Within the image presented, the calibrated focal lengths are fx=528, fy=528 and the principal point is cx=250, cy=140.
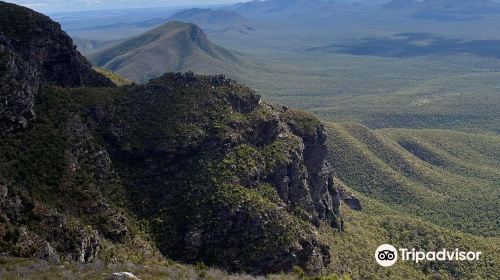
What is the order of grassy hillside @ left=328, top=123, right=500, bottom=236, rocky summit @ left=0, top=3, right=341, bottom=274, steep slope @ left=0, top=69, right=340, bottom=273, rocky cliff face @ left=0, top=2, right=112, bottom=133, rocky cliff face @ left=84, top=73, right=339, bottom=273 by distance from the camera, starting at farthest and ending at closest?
grassy hillside @ left=328, top=123, right=500, bottom=236 < rocky cliff face @ left=84, top=73, right=339, bottom=273 < rocky cliff face @ left=0, top=2, right=112, bottom=133 < rocky summit @ left=0, top=3, right=341, bottom=274 < steep slope @ left=0, top=69, right=340, bottom=273

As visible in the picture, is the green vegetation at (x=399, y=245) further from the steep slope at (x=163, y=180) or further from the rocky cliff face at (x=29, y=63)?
the rocky cliff face at (x=29, y=63)

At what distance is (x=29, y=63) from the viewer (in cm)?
7469

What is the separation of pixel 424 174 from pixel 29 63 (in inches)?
4951

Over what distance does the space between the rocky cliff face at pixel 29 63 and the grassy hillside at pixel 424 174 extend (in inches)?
3499

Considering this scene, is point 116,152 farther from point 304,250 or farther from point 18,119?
point 304,250

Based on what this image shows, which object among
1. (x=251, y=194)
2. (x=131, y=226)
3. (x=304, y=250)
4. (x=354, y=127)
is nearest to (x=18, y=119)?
(x=131, y=226)

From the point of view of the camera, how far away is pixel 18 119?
216ft

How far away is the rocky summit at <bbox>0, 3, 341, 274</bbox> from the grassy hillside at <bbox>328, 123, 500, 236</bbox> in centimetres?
6121

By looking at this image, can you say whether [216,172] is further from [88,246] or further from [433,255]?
[433,255]

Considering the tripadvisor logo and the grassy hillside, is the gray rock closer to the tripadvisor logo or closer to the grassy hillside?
the tripadvisor logo

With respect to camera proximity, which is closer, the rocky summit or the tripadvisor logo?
the rocky summit

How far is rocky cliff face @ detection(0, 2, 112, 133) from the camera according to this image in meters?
66.2

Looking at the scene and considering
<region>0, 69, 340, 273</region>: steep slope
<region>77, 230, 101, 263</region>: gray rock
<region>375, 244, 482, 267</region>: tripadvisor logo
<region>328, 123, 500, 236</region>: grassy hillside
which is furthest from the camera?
<region>328, 123, 500, 236</region>: grassy hillside

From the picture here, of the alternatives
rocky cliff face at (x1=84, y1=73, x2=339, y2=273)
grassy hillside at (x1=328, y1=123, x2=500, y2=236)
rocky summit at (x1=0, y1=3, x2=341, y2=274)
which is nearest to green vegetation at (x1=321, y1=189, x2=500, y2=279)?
rocky summit at (x1=0, y1=3, x2=341, y2=274)
